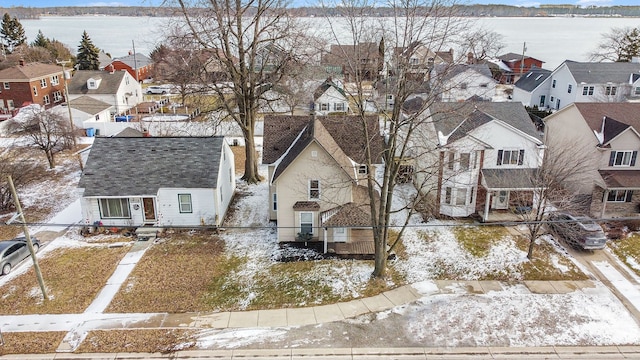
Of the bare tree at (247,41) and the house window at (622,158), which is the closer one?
the house window at (622,158)

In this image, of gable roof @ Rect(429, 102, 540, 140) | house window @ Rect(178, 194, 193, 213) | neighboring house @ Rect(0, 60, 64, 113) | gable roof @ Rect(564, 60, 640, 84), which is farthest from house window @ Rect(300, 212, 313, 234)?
neighboring house @ Rect(0, 60, 64, 113)

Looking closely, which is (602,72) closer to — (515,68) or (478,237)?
(515,68)

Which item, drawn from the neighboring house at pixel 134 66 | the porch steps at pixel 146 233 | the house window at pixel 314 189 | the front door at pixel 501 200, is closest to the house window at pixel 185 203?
the porch steps at pixel 146 233

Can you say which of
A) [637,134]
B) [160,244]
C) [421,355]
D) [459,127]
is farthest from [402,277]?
[637,134]

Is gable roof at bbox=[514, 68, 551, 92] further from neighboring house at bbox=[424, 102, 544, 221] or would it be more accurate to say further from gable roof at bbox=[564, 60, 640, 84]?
neighboring house at bbox=[424, 102, 544, 221]

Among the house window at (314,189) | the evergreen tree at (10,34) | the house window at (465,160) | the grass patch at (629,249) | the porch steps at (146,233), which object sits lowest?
the grass patch at (629,249)

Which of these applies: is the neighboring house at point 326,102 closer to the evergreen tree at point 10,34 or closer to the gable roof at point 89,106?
the gable roof at point 89,106

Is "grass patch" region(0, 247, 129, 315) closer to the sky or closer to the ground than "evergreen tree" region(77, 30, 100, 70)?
closer to the ground
